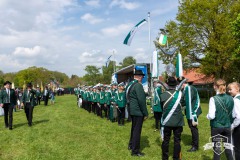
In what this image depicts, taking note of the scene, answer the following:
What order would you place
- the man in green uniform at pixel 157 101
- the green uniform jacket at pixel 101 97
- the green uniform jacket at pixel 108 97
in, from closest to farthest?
the man in green uniform at pixel 157 101 < the green uniform jacket at pixel 108 97 < the green uniform jacket at pixel 101 97

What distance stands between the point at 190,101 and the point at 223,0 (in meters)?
25.3

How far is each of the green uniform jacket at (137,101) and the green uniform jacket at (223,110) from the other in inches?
83.9

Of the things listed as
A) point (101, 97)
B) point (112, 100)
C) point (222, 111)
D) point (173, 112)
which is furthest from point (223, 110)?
point (101, 97)

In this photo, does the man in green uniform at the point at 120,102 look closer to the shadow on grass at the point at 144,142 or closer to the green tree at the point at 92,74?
the shadow on grass at the point at 144,142

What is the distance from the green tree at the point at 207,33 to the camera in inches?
1041

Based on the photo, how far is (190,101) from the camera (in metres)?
6.34

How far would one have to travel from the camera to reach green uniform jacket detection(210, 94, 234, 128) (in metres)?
4.89

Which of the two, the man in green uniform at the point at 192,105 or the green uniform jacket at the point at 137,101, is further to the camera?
the green uniform jacket at the point at 137,101

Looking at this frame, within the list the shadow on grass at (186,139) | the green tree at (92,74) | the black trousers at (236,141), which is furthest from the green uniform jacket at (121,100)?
the green tree at (92,74)

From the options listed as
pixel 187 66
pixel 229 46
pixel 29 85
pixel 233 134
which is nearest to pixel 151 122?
pixel 29 85

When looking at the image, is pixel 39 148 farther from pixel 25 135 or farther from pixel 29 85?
pixel 29 85

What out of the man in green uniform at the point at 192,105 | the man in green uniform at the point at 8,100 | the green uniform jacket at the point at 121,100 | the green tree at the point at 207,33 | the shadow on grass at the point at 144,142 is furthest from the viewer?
the green tree at the point at 207,33

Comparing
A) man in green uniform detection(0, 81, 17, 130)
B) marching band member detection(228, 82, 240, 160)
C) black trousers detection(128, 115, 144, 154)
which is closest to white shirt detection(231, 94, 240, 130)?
marching band member detection(228, 82, 240, 160)

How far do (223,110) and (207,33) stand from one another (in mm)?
25844
